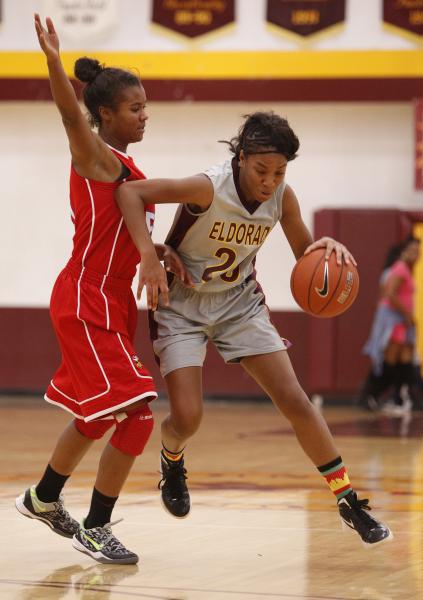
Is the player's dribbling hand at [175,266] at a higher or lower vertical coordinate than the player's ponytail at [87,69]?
lower

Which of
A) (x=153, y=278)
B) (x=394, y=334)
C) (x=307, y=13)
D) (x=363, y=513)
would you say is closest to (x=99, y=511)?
(x=153, y=278)

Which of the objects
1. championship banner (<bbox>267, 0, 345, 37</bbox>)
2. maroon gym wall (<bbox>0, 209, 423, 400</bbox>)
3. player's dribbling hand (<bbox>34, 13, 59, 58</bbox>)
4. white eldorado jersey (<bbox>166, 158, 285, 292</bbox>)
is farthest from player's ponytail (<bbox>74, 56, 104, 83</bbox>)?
championship banner (<bbox>267, 0, 345, 37</bbox>)

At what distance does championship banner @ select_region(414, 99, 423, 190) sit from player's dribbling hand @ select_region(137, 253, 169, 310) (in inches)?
308

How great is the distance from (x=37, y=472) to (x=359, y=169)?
6714 mm

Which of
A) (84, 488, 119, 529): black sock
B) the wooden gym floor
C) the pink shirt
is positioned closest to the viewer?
the wooden gym floor

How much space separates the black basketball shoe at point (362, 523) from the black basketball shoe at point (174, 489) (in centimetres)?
58

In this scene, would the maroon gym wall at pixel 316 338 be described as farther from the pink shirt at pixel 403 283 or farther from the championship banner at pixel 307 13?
the championship banner at pixel 307 13

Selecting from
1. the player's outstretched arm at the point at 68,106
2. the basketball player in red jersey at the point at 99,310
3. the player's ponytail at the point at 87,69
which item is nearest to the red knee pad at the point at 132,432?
the basketball player in red jersey at the point at 99,310

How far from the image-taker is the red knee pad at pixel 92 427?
4.00 m

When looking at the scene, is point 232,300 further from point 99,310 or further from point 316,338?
point 316,338

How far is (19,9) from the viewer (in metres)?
11.9

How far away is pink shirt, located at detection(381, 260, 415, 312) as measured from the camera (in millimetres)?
10477

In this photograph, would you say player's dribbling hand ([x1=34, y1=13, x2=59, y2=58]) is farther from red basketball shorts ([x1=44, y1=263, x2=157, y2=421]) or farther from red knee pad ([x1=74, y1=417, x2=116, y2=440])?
red knee pad ([x1=74, y1=417, x2=116, y2=440])

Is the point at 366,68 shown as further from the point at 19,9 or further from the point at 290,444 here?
the point at 290,444
